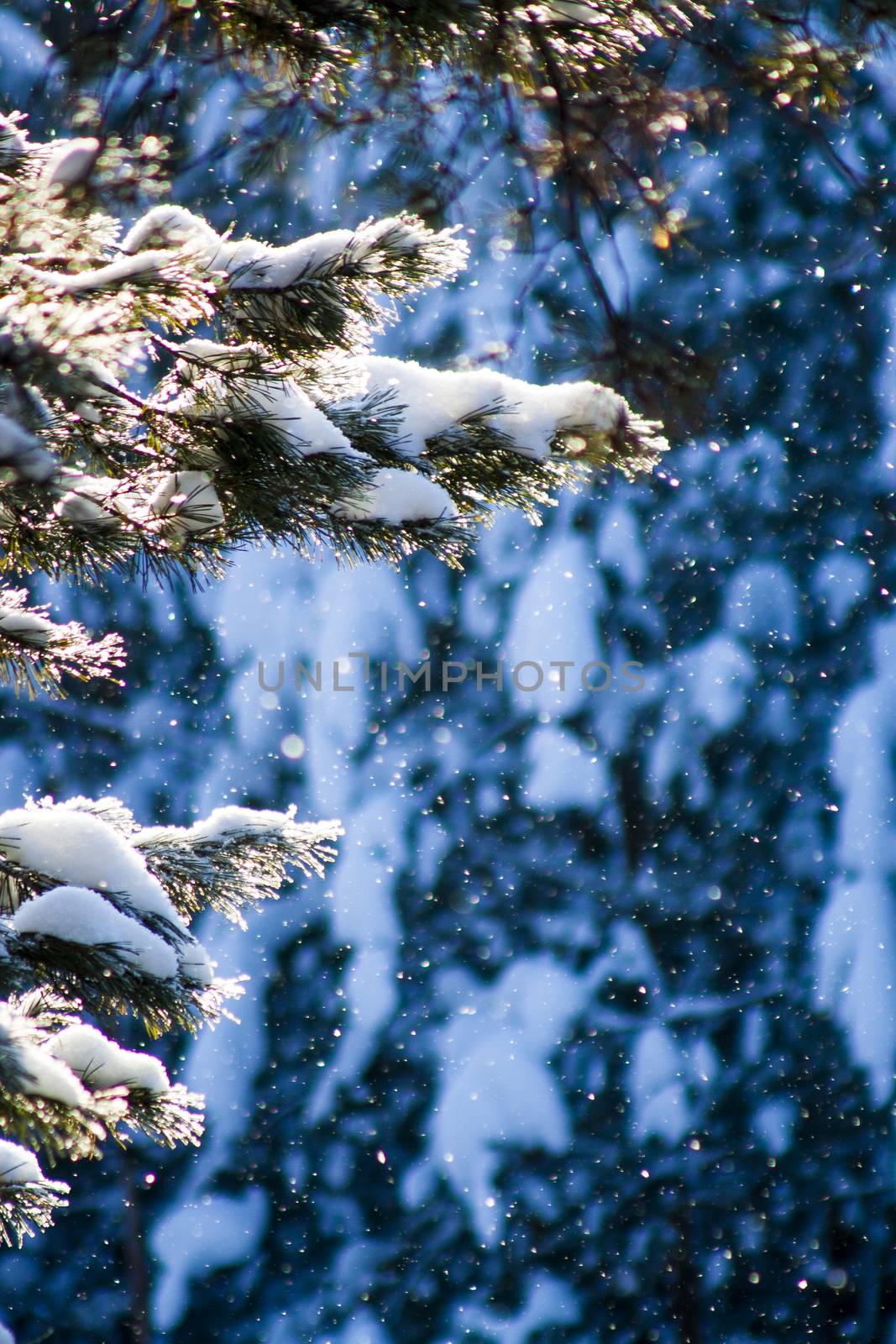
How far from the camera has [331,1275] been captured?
4645mm

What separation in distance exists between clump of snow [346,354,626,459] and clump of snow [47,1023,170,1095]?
0.79 metres

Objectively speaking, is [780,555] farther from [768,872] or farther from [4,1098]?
[4,1098]

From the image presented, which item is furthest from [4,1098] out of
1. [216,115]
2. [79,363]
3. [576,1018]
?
[576,1018]

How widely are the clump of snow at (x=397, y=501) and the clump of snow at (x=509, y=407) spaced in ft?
0.22

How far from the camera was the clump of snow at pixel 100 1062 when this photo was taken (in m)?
1.07

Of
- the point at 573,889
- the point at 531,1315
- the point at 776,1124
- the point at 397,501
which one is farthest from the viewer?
the point at 573,889

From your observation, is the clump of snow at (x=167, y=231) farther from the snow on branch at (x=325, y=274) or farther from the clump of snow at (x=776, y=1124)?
the clump of snow at (x=776, y=1124)

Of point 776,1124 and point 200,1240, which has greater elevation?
point 776,1124

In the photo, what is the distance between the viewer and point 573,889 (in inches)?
209

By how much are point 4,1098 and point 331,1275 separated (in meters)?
4.54

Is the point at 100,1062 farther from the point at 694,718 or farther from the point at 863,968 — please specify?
the point at 863,968

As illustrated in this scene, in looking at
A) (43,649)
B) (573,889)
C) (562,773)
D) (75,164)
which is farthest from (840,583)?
(75,164)

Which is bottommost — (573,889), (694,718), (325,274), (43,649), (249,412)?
(43,649)

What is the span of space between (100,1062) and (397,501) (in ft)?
2.37
